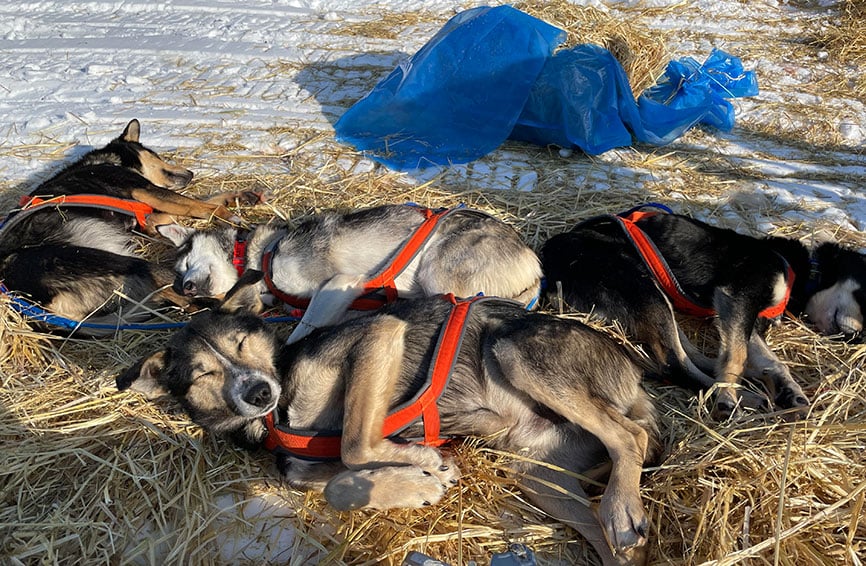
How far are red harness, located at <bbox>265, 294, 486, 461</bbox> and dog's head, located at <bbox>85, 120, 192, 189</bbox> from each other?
11.4ft

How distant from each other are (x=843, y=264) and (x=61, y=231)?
18.6 feet

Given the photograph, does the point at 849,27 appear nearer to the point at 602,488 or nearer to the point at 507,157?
the point at 507,157

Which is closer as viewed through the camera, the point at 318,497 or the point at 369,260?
the point at 318,497

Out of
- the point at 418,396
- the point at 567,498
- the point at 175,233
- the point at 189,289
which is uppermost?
the point at 418,396

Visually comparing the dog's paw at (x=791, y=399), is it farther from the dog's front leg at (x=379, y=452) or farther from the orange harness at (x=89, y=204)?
the orange harness at (x=89, y=204)

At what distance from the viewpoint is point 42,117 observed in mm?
6910

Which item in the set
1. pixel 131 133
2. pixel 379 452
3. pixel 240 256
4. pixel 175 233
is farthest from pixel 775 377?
pixel 131 133

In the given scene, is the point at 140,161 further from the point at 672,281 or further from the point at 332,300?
the point at 672,281

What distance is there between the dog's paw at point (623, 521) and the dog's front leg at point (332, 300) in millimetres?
2089

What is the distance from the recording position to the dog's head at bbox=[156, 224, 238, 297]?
4133 mm

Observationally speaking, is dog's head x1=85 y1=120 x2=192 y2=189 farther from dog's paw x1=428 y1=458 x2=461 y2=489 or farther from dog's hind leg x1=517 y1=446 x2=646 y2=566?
dog's hind leg x1=517 y1=446 x2=646 y2=566

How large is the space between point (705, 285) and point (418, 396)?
2219mm

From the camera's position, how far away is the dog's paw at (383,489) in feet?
8.55

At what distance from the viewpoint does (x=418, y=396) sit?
9.53 feet
